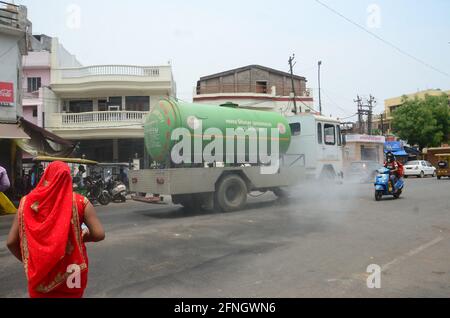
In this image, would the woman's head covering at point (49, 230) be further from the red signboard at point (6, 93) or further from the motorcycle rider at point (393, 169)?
the red signboard at point (6, 93)

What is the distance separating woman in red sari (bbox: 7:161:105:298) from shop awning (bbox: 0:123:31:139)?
12.8 metres

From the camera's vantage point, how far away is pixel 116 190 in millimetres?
14781

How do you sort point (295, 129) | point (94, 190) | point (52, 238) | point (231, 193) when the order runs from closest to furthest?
point (52, 238)
point (231, 193)
point (295, 129)
point (94, 190)

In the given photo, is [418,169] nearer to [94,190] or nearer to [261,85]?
[261,85]

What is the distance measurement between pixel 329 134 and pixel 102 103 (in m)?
17.4

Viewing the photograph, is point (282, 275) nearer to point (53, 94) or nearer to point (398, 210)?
point (398, 210)

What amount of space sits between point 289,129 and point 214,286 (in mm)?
8528

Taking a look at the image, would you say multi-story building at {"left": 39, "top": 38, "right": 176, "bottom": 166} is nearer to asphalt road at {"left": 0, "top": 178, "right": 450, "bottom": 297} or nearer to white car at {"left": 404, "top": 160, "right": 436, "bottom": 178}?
asphalt road at {"left": 0, "top": 178, "right": 450, "bottom": 297}

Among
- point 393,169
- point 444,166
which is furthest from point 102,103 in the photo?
point 444,166

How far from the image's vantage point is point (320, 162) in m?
12.6

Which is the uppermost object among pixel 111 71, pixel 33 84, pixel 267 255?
pixel 111 71

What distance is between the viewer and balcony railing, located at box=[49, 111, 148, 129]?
2375cm

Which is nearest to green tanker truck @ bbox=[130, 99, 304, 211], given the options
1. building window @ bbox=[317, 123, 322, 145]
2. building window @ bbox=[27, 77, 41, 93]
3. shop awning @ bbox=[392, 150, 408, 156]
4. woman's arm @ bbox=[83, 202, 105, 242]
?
building window @ bbox=[317, 123, 322, 145]

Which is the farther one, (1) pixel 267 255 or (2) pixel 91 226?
(1) pixel 267 255
